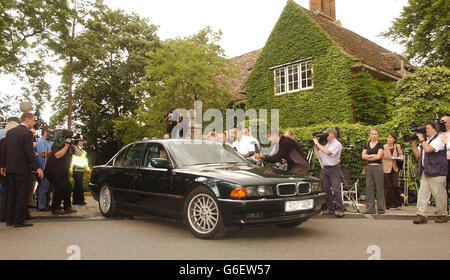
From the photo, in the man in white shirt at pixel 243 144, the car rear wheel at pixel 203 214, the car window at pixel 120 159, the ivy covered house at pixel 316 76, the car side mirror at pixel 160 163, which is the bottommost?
Answer: the car rear wheel at pixel 203 214

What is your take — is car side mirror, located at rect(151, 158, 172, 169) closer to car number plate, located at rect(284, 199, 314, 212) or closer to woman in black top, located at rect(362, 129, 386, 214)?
car number plate, located at rect(284, 199, 314, 212)

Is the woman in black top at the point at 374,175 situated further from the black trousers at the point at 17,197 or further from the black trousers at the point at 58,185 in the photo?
the black trousers at the point at 17,197

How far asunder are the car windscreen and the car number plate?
158cm

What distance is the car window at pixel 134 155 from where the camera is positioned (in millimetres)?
7137

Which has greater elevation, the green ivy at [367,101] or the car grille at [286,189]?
the green ivy at [367,101]

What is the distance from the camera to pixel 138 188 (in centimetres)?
672

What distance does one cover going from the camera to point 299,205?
18.2ft

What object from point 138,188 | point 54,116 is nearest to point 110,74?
point 54,116

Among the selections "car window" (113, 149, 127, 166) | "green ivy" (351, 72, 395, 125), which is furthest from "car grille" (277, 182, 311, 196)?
"green ivy" (351, 72, 395, 125)

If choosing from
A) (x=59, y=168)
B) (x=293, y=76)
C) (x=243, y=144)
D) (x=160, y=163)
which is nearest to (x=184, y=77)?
(x=293, y=76)

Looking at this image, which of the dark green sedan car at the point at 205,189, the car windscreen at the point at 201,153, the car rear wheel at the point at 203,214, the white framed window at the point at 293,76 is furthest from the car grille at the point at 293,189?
the white framed window at the point at 293,76

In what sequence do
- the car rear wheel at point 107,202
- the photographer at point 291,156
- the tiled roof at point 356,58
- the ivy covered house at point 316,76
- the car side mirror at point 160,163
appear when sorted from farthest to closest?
1. the tiled roof at point 356,58
2. the ivy covered house at point 316,76
3. the photographer at point 291,156
4. the car rear wheel at point 107,202
5. the car side mirror at point 160,163

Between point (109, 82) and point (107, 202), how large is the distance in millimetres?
30588

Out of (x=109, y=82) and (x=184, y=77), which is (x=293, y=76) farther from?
(x=109, y=82)
